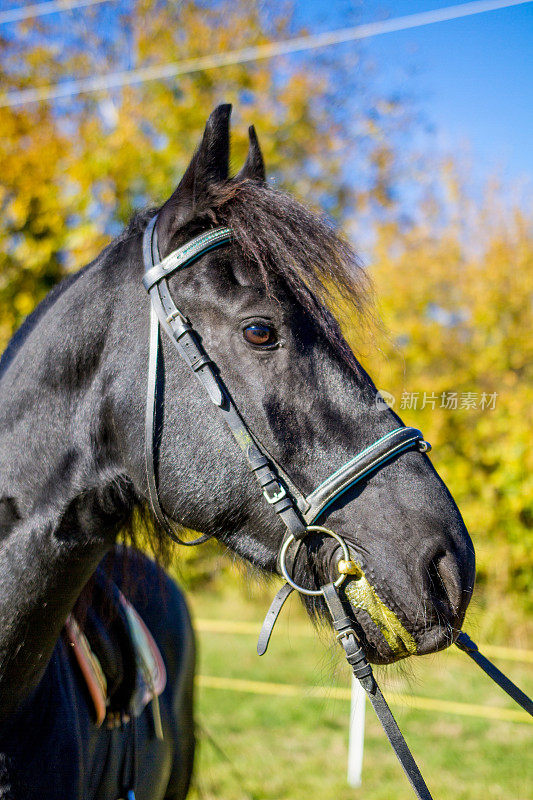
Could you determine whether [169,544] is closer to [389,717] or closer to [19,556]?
[19,556]

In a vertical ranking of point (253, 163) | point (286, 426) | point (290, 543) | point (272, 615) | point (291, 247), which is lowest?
point (272, 615)

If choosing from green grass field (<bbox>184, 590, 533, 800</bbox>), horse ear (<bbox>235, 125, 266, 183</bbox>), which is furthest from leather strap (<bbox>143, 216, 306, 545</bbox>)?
green grass field (<bbox>184, 590, 533, 800</bbox>)

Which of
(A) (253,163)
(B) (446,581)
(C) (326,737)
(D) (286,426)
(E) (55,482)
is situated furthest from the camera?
(C) (326,737)

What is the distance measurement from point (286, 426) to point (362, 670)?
57 cm

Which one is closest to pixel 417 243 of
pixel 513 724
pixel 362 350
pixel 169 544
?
pixel 513 724

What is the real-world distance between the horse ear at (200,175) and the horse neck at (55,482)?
0.58ft

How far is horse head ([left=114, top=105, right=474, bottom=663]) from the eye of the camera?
4.37 ft

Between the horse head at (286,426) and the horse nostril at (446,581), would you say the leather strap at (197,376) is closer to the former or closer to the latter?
the horse head at (286,426)

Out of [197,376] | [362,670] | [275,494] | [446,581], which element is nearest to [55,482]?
[197,376]

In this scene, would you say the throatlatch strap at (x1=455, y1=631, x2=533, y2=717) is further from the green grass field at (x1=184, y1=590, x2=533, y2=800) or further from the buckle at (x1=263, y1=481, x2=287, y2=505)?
the green grass field at (x1=184, y1=590, x2=533, y2=800)

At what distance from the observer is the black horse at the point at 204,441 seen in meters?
1.37

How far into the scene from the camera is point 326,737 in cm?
459

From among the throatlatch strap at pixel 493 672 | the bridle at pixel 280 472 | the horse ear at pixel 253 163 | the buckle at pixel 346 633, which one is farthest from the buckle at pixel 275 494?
the horse ear at pixel 253 163

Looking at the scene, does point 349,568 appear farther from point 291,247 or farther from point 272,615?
point 291,247
